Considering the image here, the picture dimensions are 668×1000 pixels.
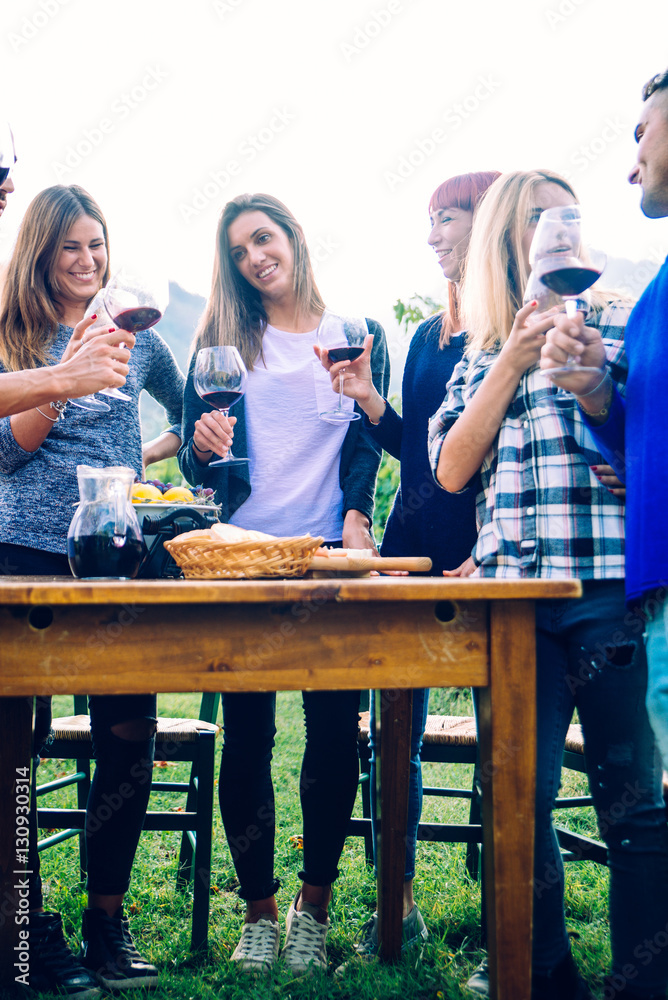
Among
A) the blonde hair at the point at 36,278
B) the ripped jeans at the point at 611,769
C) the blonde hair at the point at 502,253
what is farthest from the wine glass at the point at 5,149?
the ripped jeans at the point at 611,769

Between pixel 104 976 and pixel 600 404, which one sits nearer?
pixel 600 404

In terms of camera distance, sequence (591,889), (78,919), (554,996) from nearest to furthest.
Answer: (554,996), (78,919), (591,889)

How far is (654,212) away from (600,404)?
14.8 inches

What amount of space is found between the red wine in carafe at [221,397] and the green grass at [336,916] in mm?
1380

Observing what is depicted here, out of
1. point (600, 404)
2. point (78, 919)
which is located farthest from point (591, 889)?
point (600, 404)

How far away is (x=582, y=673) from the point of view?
149cm

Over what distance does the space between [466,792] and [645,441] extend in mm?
1679

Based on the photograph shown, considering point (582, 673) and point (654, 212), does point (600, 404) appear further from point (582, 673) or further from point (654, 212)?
point (582, 673)

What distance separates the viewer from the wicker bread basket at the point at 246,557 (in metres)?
1.39

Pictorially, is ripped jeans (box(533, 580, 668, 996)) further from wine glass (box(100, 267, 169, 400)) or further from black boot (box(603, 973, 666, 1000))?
wine glass (box(100, 267, 169, 400))

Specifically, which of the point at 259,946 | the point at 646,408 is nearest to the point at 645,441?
the point at 646,408

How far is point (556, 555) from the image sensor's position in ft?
5.06

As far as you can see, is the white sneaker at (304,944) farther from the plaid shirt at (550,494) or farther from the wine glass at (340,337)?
the wine glass at (340,337)

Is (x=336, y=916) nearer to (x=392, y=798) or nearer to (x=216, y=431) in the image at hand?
(x=392, y=798)
